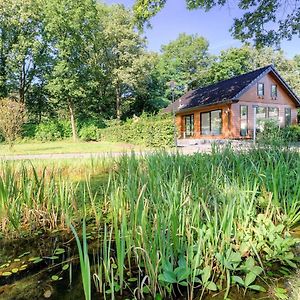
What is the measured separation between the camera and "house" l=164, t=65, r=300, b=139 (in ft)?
60.8

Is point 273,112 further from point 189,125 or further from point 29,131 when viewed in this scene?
point 29,131

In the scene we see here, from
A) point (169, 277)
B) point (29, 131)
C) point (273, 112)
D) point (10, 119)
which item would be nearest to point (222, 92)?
point (273, 112)

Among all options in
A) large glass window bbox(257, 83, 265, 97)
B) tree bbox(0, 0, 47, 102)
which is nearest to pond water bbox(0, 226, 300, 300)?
large glass window bbox(257, 83, 265, 97)

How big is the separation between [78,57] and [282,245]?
25.8 m

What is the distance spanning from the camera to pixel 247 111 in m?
19.2

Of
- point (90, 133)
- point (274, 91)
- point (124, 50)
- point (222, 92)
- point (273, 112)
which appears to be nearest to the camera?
point (222, 92)

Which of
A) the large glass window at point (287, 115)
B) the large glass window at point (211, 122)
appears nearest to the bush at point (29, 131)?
the large glass window at point (211, 122)

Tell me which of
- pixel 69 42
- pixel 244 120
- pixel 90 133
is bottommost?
pixel 90 133

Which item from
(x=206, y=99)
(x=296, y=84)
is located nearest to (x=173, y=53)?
(x=296, y=84)

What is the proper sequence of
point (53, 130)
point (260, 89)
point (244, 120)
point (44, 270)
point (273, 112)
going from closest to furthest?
point (44, 270)
point (244, 120)
point (260, 89)
point (273, 112)
point (53, 130)

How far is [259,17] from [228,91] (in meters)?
9.12

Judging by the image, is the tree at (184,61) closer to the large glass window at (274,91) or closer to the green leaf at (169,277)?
the large glass window at (274,91)

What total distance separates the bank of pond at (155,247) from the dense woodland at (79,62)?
21.0 meters

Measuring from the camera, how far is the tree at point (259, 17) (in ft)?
30.1
